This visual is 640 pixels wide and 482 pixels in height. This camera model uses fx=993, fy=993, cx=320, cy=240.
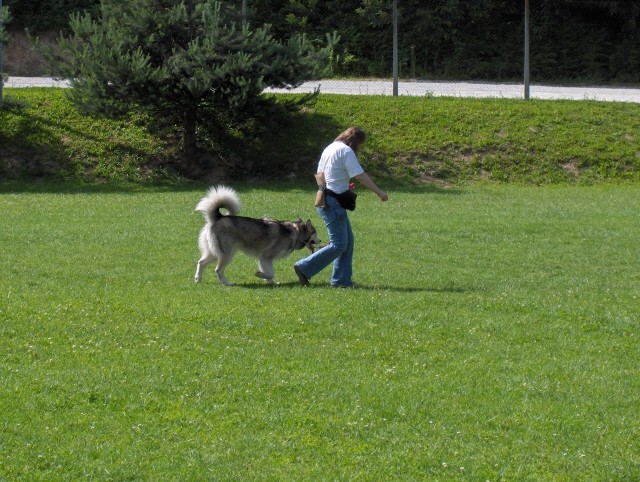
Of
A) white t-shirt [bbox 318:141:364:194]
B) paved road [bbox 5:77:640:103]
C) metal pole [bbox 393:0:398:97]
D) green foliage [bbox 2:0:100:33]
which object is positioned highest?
green foliage [bbox 2:0:100:33]

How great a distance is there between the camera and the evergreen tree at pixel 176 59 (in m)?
23.9

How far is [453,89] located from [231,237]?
22.5m

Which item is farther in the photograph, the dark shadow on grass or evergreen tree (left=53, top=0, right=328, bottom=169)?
evergreen tree (left=53, top=0, right=328, bottom=169)

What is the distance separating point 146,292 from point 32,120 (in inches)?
677

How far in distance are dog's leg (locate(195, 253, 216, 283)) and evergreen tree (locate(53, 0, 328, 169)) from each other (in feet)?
39.5

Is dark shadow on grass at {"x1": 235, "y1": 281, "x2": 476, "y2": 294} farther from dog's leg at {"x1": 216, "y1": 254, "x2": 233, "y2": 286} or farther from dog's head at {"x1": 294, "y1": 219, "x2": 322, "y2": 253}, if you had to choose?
dog's head at {"x1": 294, "y1": 219, "x2": 322, "y2": 253}

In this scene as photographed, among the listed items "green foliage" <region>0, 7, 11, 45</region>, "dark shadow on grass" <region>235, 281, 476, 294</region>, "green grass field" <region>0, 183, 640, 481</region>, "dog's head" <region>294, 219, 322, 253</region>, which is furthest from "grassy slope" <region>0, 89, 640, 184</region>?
"dark shadow on grass" <region>235, 281, 476, 294</region>

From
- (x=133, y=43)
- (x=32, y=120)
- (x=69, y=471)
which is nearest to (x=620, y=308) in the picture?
(x=69, y=471)

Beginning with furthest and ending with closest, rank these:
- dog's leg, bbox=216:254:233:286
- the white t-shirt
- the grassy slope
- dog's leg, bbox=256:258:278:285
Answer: the grassy slope, dog's leg, bbox=256:258:278:285, dog's leg, bbox=216:254:233:286, the white t-shirt

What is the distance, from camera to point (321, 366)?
8.15 metres

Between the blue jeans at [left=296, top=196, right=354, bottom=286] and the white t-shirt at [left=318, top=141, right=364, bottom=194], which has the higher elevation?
the white t-shirt at [left=318, top=141, right=364, bottom=194]

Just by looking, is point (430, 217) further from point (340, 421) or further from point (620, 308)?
point (340, 421)

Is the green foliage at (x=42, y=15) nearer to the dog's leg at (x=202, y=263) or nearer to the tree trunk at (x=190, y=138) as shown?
the tree trunk at (x=190, y=138)

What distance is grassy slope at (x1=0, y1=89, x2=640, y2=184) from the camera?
25.8 metres
